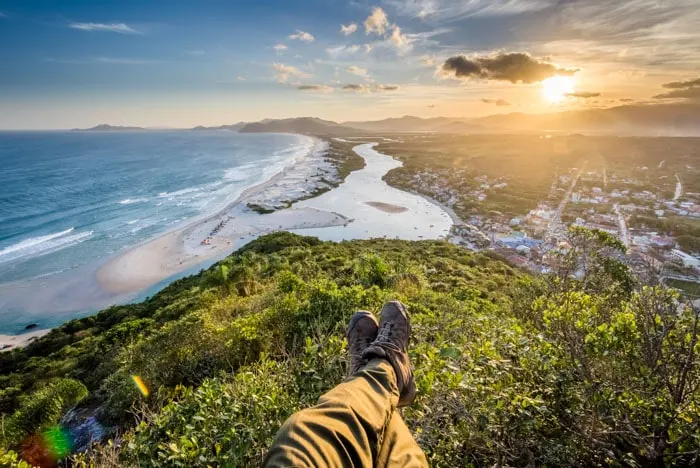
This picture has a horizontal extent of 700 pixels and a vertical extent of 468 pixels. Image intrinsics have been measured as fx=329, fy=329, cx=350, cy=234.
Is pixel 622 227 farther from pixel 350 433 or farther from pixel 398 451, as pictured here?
pixel 350 433

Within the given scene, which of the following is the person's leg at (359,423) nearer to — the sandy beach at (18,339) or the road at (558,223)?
the sandy beach at (18,339)

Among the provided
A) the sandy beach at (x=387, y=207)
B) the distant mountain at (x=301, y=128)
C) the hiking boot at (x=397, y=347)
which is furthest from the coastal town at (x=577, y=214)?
the distant mountain at (x=301, y=128)

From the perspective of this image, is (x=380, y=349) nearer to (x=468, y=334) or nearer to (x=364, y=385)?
(x=364, y=385)

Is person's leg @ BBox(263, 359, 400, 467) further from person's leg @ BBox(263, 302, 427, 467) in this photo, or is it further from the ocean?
the ocean

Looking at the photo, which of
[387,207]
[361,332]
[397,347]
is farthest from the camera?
[387,207]

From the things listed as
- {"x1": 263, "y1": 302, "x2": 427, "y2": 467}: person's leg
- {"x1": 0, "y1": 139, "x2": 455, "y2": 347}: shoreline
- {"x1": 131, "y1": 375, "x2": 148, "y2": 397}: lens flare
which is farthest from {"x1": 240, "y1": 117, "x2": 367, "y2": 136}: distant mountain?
{"x1": 263, "y1": 302, "x2": 427, "y2": 467}: person's leg

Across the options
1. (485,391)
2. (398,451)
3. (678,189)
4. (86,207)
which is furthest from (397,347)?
(678,189)
